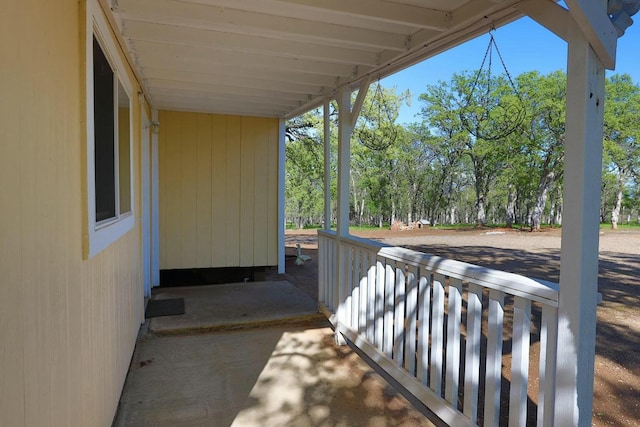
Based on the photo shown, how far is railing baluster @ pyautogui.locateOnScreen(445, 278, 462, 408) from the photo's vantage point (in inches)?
82.3

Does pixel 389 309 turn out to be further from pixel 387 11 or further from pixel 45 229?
pixel 45 229

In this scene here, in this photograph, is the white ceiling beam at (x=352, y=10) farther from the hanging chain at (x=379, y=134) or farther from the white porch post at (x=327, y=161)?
the hanging chain at (x=379, y=134)

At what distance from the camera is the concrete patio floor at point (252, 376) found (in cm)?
231

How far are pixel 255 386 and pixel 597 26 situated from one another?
8.60ft

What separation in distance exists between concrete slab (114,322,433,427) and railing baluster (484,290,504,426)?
1.84ft

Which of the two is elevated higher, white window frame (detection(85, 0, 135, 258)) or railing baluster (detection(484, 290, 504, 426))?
white window frame (detection(85, 0, 135, 258))

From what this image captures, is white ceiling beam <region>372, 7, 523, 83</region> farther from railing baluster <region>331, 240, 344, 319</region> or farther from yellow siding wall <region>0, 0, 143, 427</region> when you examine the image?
yellow siding wall <region>0, 0, 143, 427</region>

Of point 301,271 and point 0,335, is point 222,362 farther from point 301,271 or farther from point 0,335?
point 301,271

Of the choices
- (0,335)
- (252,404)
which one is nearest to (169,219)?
(252,404)

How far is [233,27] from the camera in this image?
2.38m

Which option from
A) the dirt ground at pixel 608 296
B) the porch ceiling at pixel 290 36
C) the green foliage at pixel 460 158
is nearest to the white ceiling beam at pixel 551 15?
the porch ceiling at pixel 290 36

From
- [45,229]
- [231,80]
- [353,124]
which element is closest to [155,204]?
[231,80]

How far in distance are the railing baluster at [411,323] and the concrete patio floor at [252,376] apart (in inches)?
9.4

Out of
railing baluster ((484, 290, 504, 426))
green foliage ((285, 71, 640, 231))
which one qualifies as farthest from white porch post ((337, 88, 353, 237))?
green foliage ((285, 71, 640, 231))
